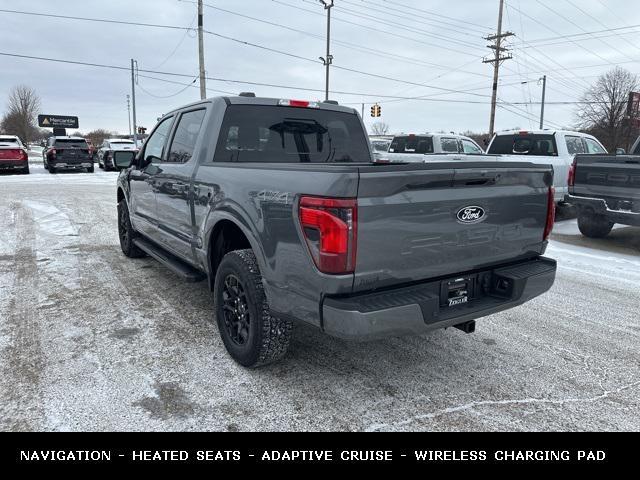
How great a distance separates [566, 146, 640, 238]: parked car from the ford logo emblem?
544 centimetres

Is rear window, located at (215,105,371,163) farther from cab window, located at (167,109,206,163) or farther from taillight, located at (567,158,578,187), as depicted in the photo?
taillight, located at (567,158,578,187)

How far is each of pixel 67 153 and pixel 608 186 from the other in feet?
75.2

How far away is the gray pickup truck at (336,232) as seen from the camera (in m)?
2.55

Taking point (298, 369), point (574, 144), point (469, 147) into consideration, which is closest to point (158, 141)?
point (298, 369)

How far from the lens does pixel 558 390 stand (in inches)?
125

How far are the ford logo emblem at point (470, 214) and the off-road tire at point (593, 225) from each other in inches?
264

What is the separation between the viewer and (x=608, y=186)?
7449 millimetres

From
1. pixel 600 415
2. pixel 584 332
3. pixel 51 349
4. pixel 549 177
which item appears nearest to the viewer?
pixel 600 415

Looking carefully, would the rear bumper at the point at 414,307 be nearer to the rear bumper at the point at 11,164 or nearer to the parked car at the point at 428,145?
the parked car at the point at 428,145

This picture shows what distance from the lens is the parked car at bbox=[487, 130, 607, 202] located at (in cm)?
1027
